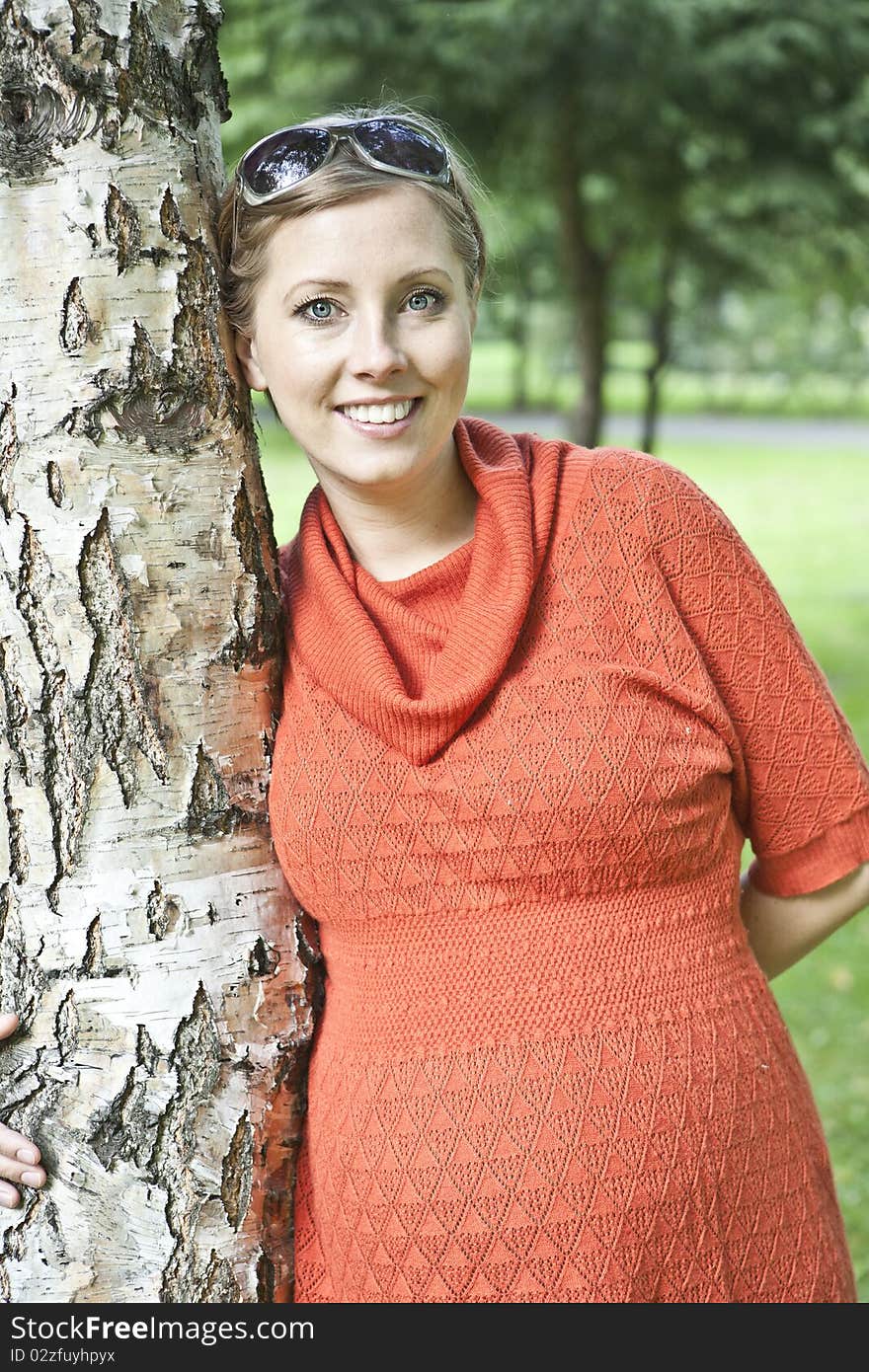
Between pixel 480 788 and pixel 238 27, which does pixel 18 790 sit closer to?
pixel 480 788

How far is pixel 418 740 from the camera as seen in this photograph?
1948mm

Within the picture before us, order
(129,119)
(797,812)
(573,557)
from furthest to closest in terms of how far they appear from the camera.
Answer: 1. (797,812)
2. (573,557)
3. (129,119)

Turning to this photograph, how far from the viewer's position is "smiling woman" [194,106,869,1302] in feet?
6.24

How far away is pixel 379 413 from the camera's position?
1.98 m

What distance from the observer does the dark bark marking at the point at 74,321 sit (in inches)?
74.4

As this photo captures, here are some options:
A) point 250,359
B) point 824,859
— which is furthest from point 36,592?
point 824,859

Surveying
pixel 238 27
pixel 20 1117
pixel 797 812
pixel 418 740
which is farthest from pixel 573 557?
pixel 238 27

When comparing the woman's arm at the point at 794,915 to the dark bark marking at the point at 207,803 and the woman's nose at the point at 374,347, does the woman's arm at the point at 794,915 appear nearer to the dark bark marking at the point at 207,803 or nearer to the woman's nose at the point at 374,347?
the dark bark marking at the point at 207,803

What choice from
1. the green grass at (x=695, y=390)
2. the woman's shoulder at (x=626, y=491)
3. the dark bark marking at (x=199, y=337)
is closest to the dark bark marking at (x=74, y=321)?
the dark bark marking at (x=199, y=337)

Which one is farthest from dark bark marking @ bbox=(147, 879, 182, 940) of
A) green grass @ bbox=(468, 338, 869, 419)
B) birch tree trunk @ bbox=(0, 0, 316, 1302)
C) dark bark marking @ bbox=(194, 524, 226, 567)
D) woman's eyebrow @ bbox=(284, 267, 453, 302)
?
green grass @ bbox=(468, 338, 869, 419)

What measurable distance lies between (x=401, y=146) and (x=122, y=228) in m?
0.40

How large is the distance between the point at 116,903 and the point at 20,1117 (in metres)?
0.33

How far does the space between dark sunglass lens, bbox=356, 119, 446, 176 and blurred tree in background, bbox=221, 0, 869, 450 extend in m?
3.77

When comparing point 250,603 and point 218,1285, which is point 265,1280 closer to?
point 218,1285
